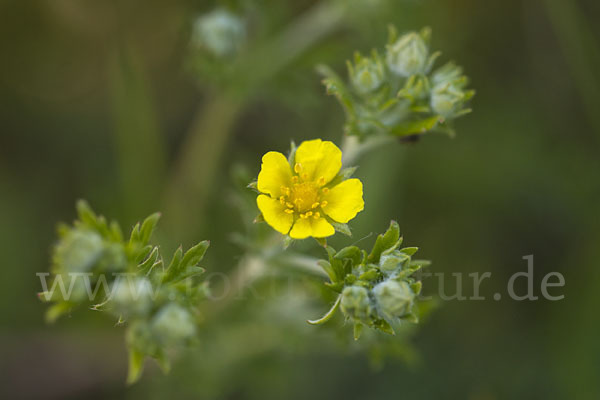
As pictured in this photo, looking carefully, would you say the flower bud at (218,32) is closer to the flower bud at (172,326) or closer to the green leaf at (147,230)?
the green leaf at (147,230)

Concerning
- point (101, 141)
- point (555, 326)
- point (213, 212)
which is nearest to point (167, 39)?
point (101, 141)

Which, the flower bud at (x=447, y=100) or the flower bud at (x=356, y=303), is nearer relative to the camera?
the flower bud at (x=356, y=303)

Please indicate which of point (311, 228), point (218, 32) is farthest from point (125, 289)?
point (218, 32)

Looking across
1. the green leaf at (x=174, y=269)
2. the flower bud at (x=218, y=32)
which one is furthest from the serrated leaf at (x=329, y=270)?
the flower bud at (x=218, y=32)

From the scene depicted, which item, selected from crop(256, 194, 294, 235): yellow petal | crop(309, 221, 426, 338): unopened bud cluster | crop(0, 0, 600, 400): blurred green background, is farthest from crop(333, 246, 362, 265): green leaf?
crop(0, 0, 600, 400): blurred green background

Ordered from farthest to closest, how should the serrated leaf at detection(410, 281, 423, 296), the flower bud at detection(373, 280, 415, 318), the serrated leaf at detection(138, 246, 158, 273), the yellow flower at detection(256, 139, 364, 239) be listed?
the yellow flower at detection(256, 139, 364, 239)
the serrated leaf at detection(138, 246, 158, 273)
the serrated leaf at detection(410, 281, 423, 296)
the flower bud at detection(373, 280, 415, 318)

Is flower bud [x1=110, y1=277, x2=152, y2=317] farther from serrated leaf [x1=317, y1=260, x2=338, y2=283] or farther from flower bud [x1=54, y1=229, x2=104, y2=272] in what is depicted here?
serrated leaf [x1=317, y1=260, x2=338, y2=283]
